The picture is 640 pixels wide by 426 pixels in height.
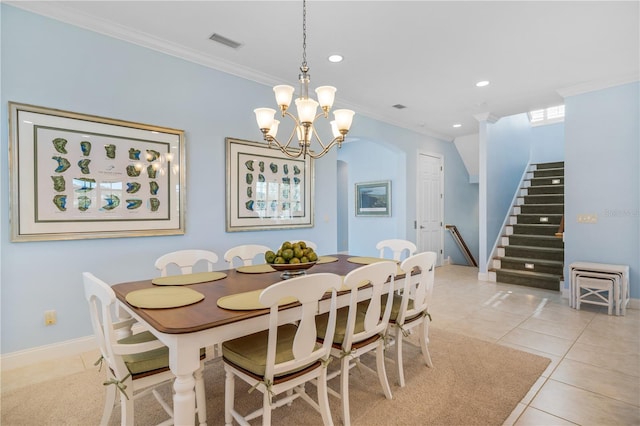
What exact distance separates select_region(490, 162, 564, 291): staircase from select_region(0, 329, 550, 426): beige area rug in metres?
3.06

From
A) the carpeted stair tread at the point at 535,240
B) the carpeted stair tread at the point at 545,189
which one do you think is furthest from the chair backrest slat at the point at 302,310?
the carpeted stair tread at the point at 545,189

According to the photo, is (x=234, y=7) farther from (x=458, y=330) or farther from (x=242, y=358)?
(x=458, y=330)

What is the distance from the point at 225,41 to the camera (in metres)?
3.04

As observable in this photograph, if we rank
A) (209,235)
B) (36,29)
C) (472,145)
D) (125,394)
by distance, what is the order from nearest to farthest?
1. (125,394)
2. (36,29)
3. (209,235)
4. (472,145)

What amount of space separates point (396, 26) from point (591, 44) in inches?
82.1

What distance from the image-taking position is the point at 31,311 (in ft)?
8.14

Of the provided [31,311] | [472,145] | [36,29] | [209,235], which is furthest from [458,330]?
[472,145]

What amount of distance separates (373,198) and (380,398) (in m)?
4.92

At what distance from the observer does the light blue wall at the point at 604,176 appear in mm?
3904

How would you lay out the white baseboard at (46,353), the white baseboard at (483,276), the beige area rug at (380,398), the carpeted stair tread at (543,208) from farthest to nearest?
the carpeted stair tread at (543,208)
the white baseboard at (483,276)
the white baseboard at (46,353)
the beige area rug at (380,398)

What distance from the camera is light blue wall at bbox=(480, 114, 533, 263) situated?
5.74 m

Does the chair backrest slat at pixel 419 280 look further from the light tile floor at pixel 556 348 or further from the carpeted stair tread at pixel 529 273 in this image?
the carpeted stair tread at pixel 529 273

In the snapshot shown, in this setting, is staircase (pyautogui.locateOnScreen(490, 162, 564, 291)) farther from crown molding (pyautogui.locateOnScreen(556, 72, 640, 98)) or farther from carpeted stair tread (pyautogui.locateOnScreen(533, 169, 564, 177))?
crown molding (pyautogui.locateOnScreen(556, 72, 640, 98))

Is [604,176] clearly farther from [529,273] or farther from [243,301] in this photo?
[243,301]
